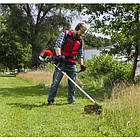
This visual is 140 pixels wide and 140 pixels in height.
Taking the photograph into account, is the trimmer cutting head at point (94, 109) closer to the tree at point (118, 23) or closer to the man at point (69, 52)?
the man at point (69, 52)

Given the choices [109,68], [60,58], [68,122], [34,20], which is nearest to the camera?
[68,122]

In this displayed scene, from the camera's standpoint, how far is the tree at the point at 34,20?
A: 21.7m

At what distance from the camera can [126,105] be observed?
14.0 ft

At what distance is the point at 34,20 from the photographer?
896 inches

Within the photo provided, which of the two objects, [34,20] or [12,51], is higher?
[34,20]

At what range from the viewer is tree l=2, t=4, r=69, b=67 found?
2173cm

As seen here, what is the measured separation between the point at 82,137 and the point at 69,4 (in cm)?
655

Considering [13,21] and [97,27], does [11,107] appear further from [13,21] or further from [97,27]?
[13,21]

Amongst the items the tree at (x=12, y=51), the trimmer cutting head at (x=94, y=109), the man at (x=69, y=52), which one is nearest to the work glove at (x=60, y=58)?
the man at (x=69, y=52)

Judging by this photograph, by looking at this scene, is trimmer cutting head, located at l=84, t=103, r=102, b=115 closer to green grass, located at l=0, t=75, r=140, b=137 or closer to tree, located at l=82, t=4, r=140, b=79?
green grass, located at l=0, t=75, r=140, b=137

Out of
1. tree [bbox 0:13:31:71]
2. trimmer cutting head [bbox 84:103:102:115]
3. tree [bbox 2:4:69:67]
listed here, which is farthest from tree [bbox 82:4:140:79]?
tree [bbox 0:13:31:71]

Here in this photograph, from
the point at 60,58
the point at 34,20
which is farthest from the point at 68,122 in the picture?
the point at 34,20

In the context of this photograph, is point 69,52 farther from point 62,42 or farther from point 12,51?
point 12,51

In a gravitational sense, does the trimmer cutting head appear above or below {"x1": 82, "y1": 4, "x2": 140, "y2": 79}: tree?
below
